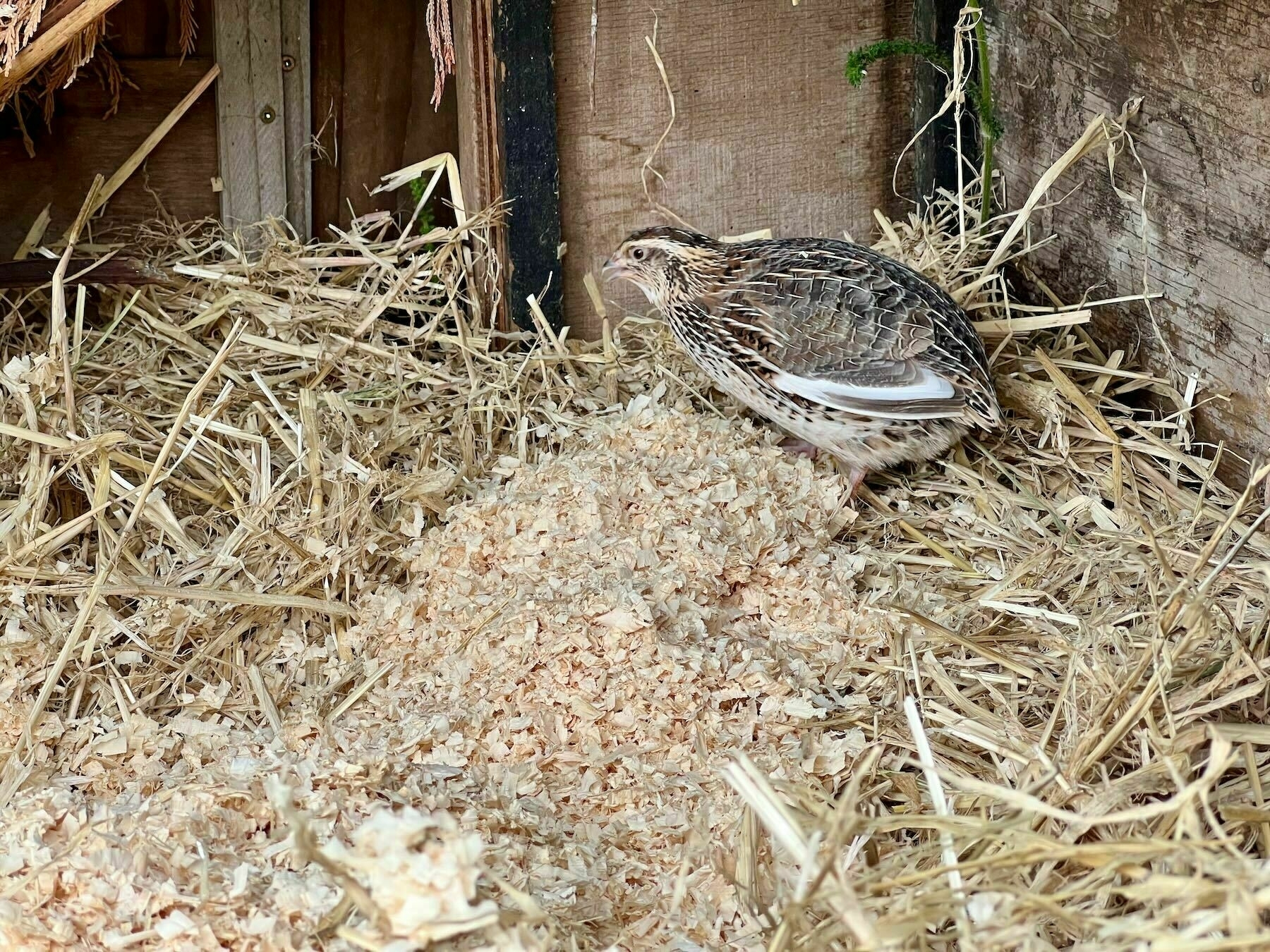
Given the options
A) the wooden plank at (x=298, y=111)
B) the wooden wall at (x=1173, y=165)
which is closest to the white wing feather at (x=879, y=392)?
the wooden wall at (x=1173, y=165)

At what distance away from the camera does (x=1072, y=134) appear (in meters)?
3.88

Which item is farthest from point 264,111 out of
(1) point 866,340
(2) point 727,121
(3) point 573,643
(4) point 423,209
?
(3) point 573,643

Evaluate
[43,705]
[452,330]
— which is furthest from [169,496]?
[452,330]

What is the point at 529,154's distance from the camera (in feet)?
13.0

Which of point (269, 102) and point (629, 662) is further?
point (269, 102)

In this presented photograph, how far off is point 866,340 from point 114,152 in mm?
2612

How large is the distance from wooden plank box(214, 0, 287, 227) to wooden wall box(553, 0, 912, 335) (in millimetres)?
1043

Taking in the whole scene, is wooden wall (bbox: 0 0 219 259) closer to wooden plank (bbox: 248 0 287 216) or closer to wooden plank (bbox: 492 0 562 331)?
wooden plank (bbox: 248 0 287 216)

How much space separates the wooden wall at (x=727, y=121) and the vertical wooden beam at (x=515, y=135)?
0.22ft

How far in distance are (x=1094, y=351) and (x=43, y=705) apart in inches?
116

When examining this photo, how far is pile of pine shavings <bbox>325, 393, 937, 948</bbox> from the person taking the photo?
2.49 metres

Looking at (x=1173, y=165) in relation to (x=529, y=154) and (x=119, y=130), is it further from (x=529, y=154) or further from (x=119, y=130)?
(x=119, y=130)

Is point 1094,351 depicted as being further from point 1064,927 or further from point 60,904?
point 60,904

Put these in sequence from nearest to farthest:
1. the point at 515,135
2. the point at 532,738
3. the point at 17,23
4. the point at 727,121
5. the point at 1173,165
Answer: the point at 532,738
the point at 17,23
the point at 1173,165
the point at 515,135
the point at 727,121
